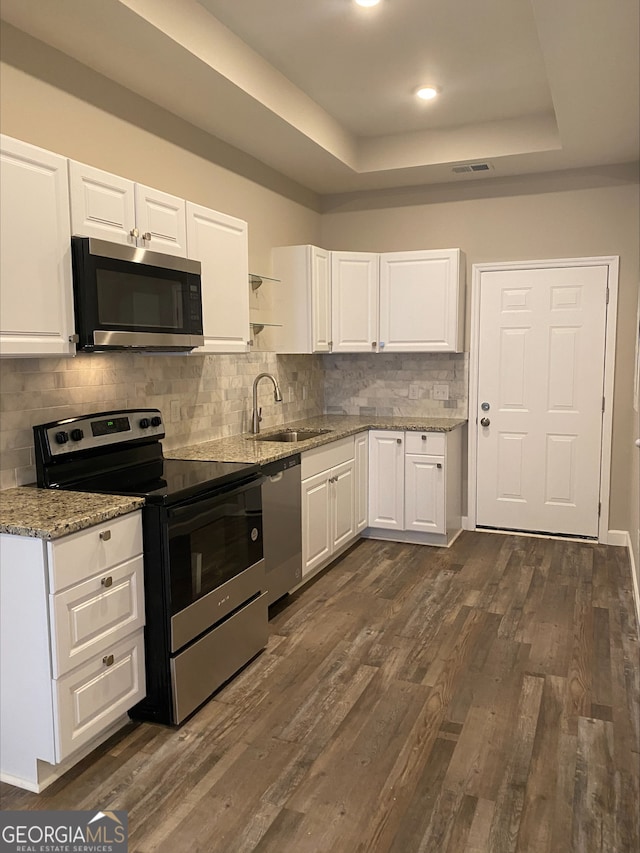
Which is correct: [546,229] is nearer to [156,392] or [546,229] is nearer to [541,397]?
[541,397]

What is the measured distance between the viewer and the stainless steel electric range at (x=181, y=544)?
A: 2.43 meters

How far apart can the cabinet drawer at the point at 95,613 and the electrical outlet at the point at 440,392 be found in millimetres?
3287

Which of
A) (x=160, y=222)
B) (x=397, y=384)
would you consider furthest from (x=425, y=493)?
(x=160, y=222)

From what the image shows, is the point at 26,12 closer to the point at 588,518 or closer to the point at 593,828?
the point at 593,828

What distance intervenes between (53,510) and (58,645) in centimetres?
Answer: 44

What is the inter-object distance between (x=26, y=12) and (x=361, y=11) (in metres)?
1.39

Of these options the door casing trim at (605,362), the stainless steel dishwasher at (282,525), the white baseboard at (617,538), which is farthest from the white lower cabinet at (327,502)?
the white baseboard at (617,538)

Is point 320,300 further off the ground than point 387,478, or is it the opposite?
point 320,300

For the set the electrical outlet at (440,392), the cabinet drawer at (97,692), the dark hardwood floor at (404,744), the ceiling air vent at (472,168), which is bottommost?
the dark hardwood floor at (404,744)

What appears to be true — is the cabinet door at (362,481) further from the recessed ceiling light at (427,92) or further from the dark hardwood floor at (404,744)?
the recessed ceiling light at (427,92)

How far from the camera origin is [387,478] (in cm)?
480

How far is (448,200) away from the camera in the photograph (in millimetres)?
5047

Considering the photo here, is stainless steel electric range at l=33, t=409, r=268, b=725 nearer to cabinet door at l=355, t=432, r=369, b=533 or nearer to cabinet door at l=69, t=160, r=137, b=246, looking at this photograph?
cabinet door at l=69, t=160, r=137, b=246

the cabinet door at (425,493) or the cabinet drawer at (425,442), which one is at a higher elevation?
the cabinet drawer at (425,442)
